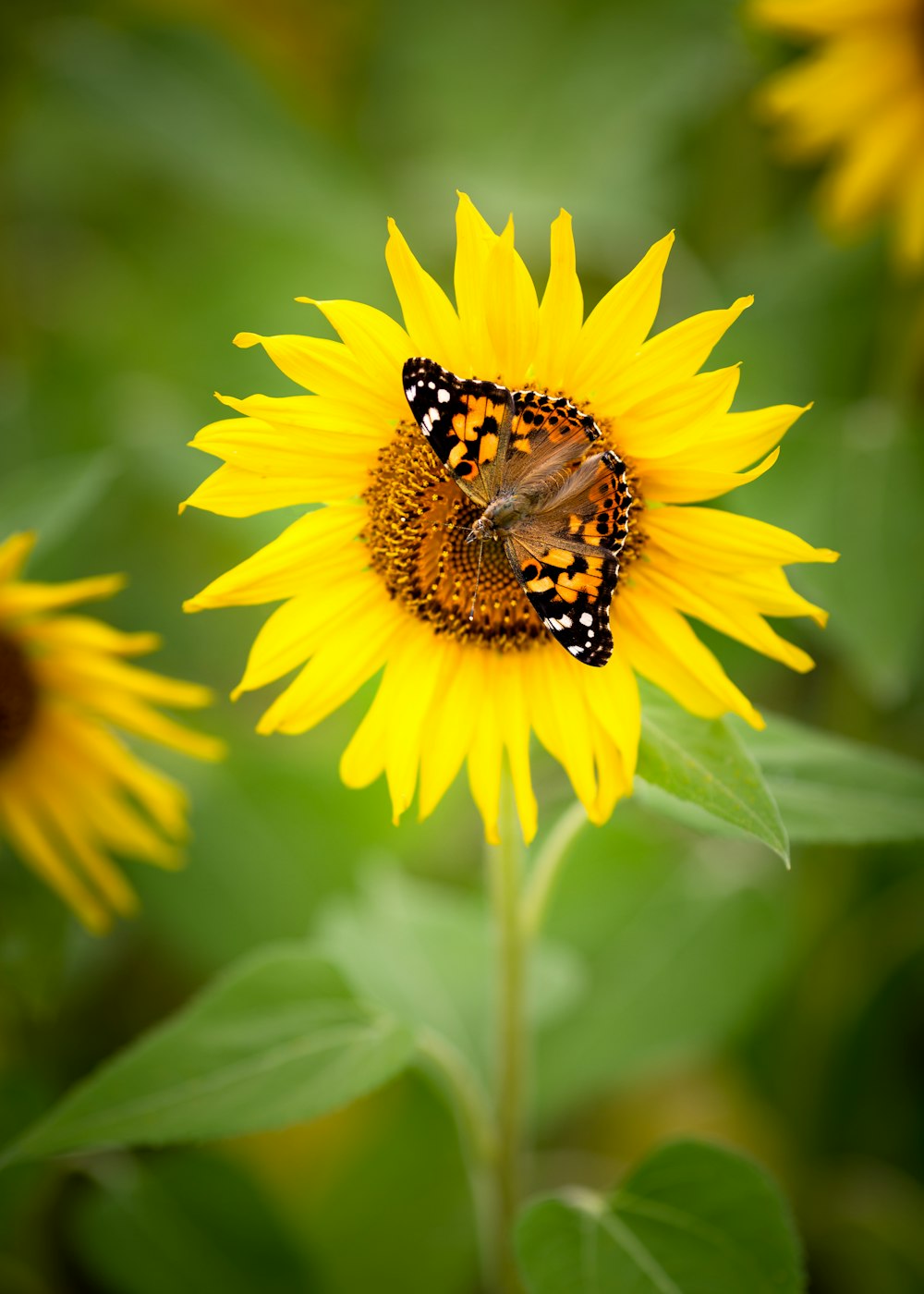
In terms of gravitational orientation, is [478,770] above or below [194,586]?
below

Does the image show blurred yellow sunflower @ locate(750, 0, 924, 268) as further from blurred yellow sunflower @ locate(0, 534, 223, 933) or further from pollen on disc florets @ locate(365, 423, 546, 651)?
blurred yellow sunflower @ locate(0, 534, 223, 933)

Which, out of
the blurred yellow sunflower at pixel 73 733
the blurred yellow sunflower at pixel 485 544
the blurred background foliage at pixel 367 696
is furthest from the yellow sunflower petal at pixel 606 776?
the blurred background foliage at pixel 367 696

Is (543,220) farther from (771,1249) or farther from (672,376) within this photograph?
(771,1249)

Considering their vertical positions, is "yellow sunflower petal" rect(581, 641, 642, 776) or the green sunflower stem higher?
"yellow sunflower petal" rect(581, 641, 642, 776)

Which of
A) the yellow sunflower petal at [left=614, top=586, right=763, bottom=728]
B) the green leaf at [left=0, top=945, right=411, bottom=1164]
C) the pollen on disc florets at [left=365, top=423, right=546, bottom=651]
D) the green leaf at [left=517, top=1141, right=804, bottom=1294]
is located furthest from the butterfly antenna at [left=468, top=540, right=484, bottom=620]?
the green leaf at [left=517, top=1141, right=804, bottom=1294]

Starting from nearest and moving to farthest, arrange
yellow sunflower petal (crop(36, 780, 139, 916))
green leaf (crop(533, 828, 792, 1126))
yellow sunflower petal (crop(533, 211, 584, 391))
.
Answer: yellow sunflower petal (crop(533, 211, 584, 391)) → yellow sunflower petal (crop(36, 780, 139, 916)) → green leaf (crop(533, 828, 792, 1126))

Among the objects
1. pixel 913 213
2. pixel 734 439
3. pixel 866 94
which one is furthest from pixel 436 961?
pixel 866 94

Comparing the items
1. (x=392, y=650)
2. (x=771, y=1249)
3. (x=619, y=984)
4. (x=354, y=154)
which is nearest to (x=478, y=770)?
(x=392, y=650)
